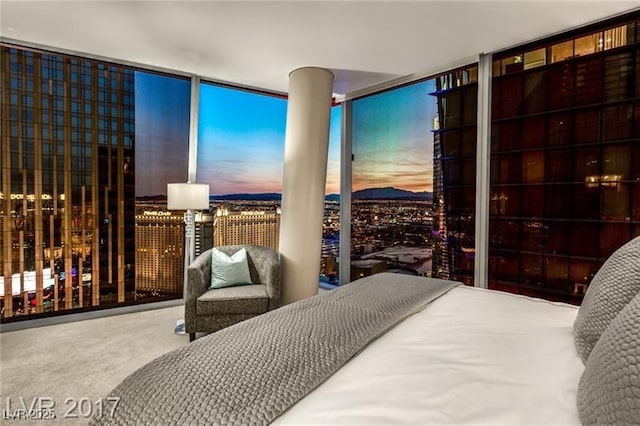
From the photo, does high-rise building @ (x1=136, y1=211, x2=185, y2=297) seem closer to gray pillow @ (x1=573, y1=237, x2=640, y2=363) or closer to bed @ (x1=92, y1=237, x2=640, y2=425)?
bed @ (x1=92, y1=237, x2=640, y2=425)

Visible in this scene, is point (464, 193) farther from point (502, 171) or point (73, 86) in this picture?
point (73, 86)

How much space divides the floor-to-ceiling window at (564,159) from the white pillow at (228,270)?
2.35 meters

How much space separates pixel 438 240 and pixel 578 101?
173 cm

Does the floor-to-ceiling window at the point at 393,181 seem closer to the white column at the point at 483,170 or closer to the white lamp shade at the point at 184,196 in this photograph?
the white column at the point at 483,170

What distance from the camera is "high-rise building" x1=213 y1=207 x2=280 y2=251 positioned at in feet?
13.6

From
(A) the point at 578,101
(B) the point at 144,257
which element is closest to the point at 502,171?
(A) the point at 578,101

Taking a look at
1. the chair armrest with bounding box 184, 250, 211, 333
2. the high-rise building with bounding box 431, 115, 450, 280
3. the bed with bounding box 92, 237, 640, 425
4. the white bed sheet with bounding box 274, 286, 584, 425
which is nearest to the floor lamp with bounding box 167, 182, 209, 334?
the chair armrest with bounding box 184, 250, 211, 333

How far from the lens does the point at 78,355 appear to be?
8.13 feet

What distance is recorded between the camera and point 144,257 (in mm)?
3658

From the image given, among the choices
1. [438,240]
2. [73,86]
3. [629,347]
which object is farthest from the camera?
[438,240]

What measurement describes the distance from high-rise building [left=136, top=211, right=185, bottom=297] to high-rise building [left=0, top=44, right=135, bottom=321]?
10 cm

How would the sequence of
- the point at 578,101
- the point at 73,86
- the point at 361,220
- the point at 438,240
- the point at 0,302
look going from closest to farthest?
1. the point at 578,101
2. the point at 0,302
3. the point at 73,86
4. the point at 438,240
5. the point at 361,220

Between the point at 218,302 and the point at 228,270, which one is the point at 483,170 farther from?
the point at 218,302

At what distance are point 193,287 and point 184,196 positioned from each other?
84 centimetres
